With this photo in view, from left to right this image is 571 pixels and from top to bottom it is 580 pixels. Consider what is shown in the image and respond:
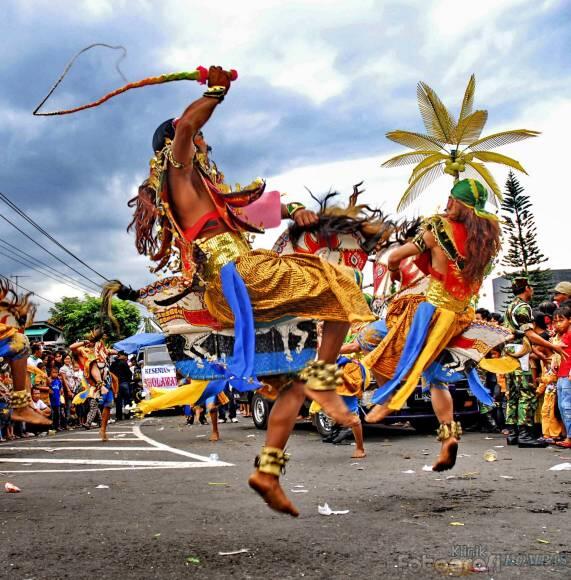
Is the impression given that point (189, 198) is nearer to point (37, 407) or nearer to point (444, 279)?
point (444, 279)

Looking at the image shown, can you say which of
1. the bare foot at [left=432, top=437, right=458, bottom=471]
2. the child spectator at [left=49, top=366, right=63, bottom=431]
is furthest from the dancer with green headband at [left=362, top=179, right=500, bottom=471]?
the child spectator at [left=49, top=366, right=63, bottom=431]

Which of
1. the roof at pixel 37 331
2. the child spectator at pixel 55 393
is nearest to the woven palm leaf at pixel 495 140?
the child spectator at pixel 55 393

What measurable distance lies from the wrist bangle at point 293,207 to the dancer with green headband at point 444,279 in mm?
1101

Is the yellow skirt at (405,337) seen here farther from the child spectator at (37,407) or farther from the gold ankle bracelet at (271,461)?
the child spectator at (37,407)

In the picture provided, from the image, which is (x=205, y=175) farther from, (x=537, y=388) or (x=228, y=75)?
(x=537, y=388)

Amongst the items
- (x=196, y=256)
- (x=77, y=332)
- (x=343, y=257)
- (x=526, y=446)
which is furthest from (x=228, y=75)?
(x=77, y=332)

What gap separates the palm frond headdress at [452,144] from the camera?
17.2ft

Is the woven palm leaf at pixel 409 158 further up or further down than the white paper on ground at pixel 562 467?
further up

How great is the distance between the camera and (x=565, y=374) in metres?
8.56

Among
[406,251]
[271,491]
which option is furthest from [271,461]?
[406,251]

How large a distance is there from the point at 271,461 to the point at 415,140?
3.08m

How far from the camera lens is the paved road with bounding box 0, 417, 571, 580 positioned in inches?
138

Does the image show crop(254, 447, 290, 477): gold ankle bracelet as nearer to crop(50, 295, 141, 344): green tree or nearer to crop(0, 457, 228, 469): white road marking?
crop(0, 457, 228, 469): white road marking

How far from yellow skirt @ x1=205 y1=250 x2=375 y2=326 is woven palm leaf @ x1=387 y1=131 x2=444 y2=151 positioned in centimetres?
211
